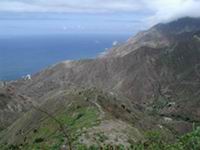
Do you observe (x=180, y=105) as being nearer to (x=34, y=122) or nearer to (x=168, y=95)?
(x=168, y=95)

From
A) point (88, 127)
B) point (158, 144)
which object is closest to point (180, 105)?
point (88, 127)

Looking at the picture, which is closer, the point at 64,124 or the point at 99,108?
the point at 64,124

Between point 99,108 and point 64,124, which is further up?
point 64,124

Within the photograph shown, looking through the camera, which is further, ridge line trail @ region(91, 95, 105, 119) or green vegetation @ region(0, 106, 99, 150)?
ridge line trail @ region(91, 95, 105, 119)

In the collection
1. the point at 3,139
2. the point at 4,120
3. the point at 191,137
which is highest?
the point at 191,137

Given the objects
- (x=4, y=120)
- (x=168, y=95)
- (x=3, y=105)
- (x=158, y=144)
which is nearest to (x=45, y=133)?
(x=158, y=144)

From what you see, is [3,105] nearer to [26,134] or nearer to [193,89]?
[26,134]

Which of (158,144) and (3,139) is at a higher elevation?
(158,144)

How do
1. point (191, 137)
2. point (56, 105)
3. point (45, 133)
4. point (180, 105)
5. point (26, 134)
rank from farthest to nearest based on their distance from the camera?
point (180, 105), point (56, 105), point (26, 134), point (45, 133), point (191, 137)

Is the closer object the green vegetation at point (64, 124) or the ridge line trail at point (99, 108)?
the green vegetation at point (64, 124)

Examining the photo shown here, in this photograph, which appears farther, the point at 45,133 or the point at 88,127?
the point at 45,133

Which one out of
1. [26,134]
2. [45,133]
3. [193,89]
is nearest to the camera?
[45,133]
